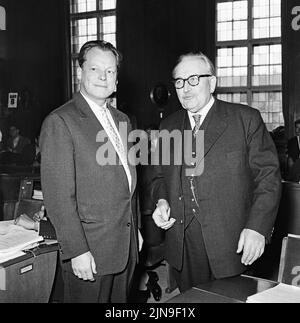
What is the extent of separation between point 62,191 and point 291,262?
3.34 feet

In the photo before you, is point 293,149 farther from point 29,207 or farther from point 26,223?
point 26,223

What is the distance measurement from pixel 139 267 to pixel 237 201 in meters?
2.34

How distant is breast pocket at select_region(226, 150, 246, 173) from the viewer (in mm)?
2139

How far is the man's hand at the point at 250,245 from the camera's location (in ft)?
6.63

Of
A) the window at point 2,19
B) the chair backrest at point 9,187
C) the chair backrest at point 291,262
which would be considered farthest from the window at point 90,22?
the chair backrest at point 291,262

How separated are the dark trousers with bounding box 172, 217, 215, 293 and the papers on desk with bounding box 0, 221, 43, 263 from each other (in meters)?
0.88

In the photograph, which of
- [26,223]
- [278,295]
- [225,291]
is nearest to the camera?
[278,295]

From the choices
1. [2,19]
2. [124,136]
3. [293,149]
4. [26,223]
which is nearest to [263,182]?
[124,136]

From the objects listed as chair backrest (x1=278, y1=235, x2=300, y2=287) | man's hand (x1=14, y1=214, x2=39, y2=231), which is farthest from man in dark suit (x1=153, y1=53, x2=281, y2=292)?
man's hand (x1=14, y1=214, x2=39, y2=231)

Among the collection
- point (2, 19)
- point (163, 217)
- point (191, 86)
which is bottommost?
point (163, 217)

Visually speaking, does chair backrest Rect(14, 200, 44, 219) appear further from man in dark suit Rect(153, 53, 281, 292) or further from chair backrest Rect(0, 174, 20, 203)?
chair backrest Rect(0, 174, 20, 203)

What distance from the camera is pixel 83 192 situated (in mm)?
2041

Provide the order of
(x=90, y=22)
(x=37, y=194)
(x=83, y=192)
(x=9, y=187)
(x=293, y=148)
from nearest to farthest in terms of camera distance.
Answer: (x=83, y=192) → (x=37, y=194) → (x=9, y=187) → (x=293, y=148) → (x=90, y=22)

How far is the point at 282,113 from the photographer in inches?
387
